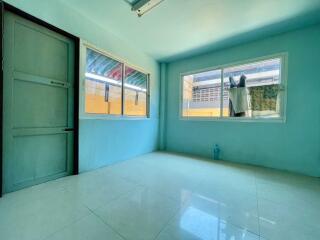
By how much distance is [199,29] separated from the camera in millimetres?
2902

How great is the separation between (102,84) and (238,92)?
2.98m

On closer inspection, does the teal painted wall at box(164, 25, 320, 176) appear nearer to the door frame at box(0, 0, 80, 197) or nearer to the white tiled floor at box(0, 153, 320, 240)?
the white tiled floor at box(0, 153, 320, 240)

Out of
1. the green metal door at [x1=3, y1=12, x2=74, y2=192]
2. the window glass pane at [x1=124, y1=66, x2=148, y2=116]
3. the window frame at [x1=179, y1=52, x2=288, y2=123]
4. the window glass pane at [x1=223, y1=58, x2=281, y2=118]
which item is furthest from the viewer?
the window glass pane at [x1=124, y1=66, x2=148, y2=116]

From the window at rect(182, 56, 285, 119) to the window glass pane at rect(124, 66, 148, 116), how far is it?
44.4 inches

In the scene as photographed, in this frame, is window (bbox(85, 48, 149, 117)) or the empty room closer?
the empty room

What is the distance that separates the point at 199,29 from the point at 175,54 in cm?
119

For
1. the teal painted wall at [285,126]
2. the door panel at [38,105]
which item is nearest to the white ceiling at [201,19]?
the teal painted wall at [285,126]

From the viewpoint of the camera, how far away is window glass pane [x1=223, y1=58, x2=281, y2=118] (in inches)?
123

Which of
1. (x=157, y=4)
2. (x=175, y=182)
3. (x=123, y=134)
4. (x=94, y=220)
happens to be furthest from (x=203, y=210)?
(x=157, y=4)

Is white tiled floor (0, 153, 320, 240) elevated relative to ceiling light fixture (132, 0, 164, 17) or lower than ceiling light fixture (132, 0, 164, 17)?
lower

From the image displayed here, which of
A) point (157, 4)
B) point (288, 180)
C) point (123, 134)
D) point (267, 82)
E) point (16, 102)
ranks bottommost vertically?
point (288, 180)

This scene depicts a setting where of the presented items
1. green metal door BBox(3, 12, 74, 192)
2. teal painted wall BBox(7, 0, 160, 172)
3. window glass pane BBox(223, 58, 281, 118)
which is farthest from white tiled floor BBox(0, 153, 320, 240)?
window glass pane BBox(223, 58, 281, 118)

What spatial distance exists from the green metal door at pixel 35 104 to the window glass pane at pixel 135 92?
4.20 ft

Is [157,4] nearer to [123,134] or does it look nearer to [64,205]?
[123,134]
